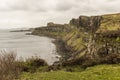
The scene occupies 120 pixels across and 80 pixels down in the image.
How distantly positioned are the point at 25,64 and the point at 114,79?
83.0 ft

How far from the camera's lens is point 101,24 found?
112 metres

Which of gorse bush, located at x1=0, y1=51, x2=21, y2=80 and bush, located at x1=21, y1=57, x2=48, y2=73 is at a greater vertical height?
gorse bush, located at x1=0, y1=51, x2=21, y2=80

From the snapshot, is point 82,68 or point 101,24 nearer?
point 82,68

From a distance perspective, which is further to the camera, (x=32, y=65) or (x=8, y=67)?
(x=32, y=65)

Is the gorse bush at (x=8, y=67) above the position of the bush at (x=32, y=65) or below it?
above

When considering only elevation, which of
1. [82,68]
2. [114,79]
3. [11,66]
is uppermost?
[11,66]

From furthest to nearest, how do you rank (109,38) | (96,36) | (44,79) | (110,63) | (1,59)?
(96,36) < (109,38) < (110,63) < (44,79) < (1,59)

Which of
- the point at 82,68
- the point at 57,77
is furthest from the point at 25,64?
the point at 57,77

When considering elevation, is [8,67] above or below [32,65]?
above

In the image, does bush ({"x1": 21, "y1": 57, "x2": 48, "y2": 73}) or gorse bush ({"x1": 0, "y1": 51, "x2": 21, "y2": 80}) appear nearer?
gorse bush ({"x1": 0, "y1": 51, "x2": 21, "y2": 80})

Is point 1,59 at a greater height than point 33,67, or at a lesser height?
greater

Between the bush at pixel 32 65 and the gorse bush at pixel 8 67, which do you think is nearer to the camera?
the gorse bush at pixel 8 67

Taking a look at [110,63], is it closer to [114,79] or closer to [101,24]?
[114,79]

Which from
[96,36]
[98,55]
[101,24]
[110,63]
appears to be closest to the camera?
[110,63]
